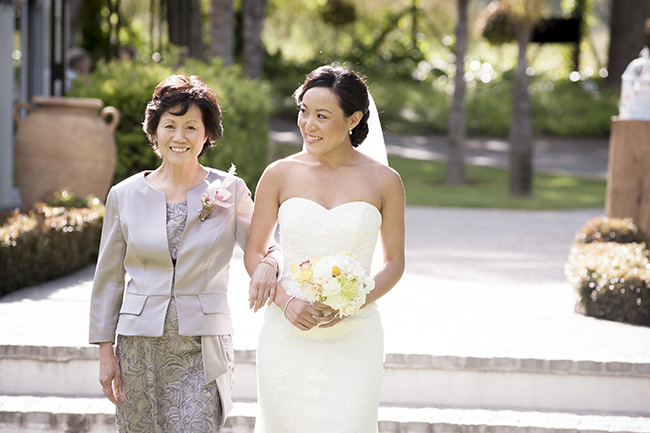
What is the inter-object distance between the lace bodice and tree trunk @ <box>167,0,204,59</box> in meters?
14.0

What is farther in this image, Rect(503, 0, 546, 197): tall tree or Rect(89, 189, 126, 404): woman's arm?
Rect(503, 0, 546, 197): tall tree

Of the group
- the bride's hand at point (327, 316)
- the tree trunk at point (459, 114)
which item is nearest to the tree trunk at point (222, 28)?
the tree trunk at point (459, 114)

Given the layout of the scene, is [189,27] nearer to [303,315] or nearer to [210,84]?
[210,84]

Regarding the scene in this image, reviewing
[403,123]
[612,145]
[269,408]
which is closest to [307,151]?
[269,408]

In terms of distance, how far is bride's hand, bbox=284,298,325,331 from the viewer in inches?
132

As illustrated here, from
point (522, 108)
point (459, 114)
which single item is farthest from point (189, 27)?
point (522, 108)

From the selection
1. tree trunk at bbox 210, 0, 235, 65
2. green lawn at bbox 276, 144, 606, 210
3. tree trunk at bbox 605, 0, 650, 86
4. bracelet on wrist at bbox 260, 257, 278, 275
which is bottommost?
A: green lawn at bbox 276, 144, 606, 210

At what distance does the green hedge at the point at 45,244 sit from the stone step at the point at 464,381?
1.85 metres

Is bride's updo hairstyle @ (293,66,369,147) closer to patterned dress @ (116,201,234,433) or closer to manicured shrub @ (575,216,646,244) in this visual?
patterned dress @ (116,201,234,433)

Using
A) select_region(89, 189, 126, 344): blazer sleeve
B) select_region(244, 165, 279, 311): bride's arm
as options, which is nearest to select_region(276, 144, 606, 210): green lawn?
select_region(244, 165, 279, 311): bride's arm

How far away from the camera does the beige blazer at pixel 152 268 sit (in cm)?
337

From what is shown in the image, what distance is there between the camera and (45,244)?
748 cm

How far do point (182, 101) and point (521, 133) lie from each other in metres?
14.3

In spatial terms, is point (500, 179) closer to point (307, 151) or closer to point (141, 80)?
point (141, 80)
